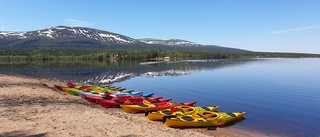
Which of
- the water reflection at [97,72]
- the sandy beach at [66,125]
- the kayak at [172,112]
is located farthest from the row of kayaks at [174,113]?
the water reflection at [97,72]

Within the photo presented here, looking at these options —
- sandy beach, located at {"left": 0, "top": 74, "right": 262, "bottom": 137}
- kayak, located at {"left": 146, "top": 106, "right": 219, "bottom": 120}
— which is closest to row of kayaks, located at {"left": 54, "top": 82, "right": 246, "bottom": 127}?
kayak, located at {"left": 146, "top": 106, "right": 219, "bottom": 120}

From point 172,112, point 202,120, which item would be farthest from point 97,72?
point 202,120

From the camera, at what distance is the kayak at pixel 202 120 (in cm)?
1600

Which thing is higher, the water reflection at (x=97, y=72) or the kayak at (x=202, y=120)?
the kayak at (x=202, y=120)

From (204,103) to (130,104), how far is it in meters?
8.96

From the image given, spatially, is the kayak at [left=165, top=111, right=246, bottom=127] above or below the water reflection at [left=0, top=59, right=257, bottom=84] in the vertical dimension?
above

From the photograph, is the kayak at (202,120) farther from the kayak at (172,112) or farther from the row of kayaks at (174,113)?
the kayak at (172,112)

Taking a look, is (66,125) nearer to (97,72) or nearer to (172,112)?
(172,112)

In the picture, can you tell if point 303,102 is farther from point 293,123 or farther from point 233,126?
point 233,126

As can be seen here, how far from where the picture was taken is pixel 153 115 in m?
17.6

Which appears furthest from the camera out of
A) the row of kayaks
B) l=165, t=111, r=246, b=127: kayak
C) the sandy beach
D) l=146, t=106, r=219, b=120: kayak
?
l=146, t=106, r=219, b=120: kayak

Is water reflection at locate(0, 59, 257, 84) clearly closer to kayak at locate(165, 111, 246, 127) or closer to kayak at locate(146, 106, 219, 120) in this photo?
kayak at locate(146, 106, 219, 120)

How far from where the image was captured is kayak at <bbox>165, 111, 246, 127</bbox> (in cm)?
1600

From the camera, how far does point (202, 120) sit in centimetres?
1670
